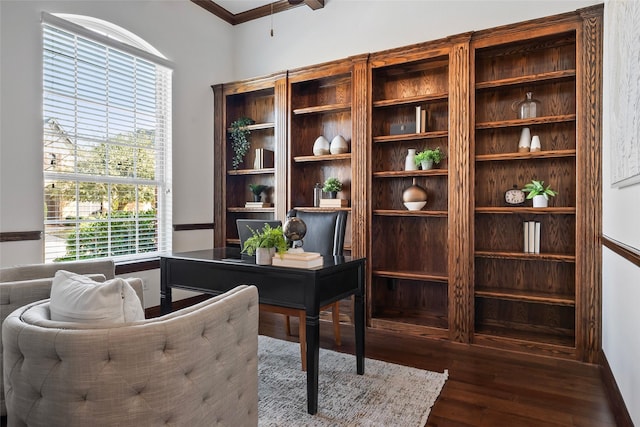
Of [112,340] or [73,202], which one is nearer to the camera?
[112,340]

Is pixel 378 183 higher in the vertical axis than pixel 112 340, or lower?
higher

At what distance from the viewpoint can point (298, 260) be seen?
2.09m

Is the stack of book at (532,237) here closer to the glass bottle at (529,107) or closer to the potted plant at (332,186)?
the glass bottle at (529,107)

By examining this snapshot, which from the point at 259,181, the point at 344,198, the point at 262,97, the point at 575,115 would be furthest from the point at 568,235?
the point at 262,97

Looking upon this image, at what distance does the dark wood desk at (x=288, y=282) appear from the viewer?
6.57 feet

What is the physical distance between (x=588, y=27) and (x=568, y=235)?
151 centimetres

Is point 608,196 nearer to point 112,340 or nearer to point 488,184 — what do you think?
point 488,184

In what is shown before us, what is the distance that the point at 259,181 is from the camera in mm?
4508

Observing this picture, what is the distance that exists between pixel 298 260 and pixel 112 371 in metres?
1.13

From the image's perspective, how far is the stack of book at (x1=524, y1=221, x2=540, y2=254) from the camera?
10.0 ft

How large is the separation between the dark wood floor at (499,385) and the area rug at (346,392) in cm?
12

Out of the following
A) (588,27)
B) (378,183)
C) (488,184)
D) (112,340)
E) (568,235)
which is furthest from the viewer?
(378,183)

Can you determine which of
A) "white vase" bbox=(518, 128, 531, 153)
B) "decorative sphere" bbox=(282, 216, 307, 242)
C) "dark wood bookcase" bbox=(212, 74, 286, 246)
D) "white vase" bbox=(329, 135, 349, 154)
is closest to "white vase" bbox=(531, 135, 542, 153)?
"white vase" bbox=(518, 128, 531, 153)

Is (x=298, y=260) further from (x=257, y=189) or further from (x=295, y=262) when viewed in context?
(x=257, y=189)
